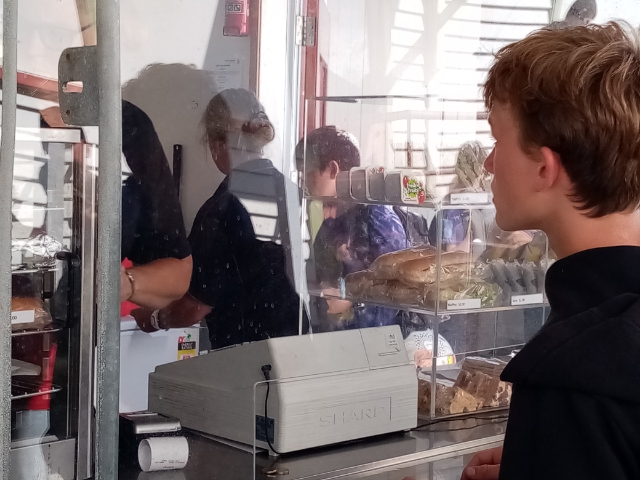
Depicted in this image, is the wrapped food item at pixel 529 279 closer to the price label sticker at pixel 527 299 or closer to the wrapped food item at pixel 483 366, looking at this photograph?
the price label sticker at pixel 527 299

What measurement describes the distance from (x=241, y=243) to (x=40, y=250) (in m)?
0.70

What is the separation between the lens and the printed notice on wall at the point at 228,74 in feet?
6.14

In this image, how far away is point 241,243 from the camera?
1.95m

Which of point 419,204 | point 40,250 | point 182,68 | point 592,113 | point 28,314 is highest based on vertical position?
point 182,68

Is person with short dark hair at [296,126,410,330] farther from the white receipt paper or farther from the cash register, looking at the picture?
the white receipt paper

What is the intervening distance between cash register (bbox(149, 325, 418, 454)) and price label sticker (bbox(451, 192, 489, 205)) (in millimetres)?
463

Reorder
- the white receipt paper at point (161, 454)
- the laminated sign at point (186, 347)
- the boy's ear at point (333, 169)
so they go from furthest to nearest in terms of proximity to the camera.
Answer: the boy's ear at point (333, 169) < the laminated sign at point (186, 347) < the white receipt paper at point (161, 454)

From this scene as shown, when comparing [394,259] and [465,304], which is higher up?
[394,259]

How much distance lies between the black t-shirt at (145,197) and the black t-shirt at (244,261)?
3.7 inches

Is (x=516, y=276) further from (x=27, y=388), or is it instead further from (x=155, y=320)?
(x=27, y=388)

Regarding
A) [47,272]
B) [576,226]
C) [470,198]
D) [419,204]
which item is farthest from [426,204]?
[47,272]

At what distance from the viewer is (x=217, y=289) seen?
1.89 metres

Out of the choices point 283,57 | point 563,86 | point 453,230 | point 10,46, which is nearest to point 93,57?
point 10,46

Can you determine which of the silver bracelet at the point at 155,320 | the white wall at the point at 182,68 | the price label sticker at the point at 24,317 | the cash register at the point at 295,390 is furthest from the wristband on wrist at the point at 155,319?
Result: the price label sticker at the point at 24,317
